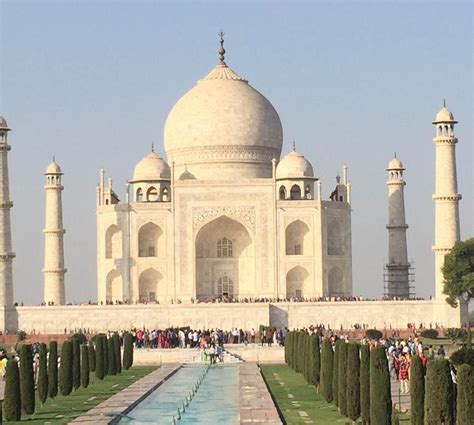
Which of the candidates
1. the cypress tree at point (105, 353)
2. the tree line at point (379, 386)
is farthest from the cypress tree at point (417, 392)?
the cypress tree at point (105, 353)

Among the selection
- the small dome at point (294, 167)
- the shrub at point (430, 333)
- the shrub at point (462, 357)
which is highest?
the small dome at point (294, 167)

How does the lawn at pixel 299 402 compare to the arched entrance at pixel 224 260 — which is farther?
the arched entrance at pixel 224 260

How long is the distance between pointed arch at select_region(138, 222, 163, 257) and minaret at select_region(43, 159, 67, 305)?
251 centimetres

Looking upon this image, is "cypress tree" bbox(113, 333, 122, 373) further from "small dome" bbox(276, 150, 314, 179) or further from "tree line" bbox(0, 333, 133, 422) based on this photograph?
"small dome" bbox(276, 150, 314, 179)

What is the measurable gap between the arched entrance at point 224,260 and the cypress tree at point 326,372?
22295 mm

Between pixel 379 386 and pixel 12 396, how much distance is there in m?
4.77

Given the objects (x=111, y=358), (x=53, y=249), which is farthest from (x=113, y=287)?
(x=111, y=358)

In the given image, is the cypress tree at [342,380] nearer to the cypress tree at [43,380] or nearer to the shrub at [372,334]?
the cypress tree at [43,380]

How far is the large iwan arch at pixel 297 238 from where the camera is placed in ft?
137

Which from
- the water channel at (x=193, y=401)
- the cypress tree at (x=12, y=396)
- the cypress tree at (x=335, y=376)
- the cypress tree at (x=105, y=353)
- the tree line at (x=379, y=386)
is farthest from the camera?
the cypress tree at (x=105, y=353)

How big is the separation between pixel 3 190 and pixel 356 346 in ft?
75.8

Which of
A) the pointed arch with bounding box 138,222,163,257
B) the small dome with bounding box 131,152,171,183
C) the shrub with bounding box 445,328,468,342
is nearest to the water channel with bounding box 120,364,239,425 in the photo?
the shrub with bounding box 445,328,468,342

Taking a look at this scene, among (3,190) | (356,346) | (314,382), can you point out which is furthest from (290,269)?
(356,346)

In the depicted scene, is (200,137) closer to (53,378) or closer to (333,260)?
(333,260)
